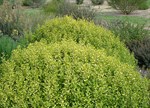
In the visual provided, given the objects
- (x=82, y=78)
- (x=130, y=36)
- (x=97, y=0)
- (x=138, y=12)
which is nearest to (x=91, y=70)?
(x=82, y=78)

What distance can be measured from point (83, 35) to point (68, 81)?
243 cm

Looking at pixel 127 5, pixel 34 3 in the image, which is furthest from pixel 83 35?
pixel 34 3

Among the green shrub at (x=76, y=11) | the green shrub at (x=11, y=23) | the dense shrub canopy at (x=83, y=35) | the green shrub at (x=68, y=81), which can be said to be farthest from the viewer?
the green shrub at (x=76, y=11)

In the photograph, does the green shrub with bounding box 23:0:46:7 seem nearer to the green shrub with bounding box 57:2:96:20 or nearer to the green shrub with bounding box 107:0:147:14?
the green shrub with bounding box 107:0:147:14

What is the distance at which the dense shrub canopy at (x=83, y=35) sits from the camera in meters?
6.91

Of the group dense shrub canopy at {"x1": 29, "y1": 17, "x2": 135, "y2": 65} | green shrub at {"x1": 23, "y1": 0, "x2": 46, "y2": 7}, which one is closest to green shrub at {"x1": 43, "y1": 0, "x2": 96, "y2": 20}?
dense shrub canopy at {"x1": 29, "y1": 17, "x2": 135, "y2": 65}

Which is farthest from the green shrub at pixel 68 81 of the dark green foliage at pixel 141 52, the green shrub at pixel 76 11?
the green shrub at pixel 76 11

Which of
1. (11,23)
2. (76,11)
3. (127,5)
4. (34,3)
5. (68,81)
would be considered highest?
(68,81)

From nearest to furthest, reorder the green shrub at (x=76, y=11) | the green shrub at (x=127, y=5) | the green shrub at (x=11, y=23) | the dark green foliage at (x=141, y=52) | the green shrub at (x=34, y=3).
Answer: the dark green foliage at (x=141, y=52) < the green shrub at (x=11, y=23) < the green shrub at (x=76, y=11) < the green shrub at (x=127, y=5) < the green shrub at (x=34, y=3)

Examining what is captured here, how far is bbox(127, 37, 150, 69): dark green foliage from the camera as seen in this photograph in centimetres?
1004

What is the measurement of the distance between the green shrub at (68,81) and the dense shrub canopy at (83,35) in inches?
58.6

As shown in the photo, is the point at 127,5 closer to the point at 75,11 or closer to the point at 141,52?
the point at 75,11

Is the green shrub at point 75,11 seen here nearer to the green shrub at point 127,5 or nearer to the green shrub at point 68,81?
the green shrub at point 127,5

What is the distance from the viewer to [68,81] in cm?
479
